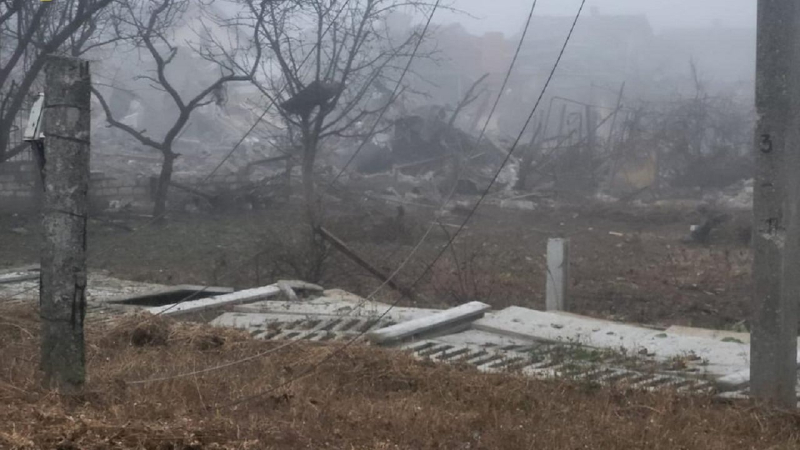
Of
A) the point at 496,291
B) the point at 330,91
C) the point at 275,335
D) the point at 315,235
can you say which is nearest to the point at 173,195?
the point at 330,91

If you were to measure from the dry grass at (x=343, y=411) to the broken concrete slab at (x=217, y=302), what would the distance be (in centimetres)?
191

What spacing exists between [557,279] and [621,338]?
178 centimetres

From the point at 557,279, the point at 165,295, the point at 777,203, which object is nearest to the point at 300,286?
the point at 165,295

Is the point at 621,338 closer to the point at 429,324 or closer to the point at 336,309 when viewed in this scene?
the point at 429,324

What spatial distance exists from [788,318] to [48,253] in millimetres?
3465

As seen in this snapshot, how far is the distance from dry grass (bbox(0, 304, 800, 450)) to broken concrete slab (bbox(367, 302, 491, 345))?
859mm

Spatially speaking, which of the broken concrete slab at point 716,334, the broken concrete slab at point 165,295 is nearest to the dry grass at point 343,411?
the broken concrete slab at point 716,334

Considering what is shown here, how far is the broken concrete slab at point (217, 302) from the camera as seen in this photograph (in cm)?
789

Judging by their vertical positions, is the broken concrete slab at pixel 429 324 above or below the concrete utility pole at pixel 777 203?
below

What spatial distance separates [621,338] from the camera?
704 centimetres

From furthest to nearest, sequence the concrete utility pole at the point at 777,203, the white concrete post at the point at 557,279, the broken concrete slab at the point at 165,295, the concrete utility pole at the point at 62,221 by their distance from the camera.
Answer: the broken concrete slab at the point at 165,295
the white concrete post at the point at 557,279
the concrete utility pole at the point at 777,203
the concrete utility pole at the point at 62,221

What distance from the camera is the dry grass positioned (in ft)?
11.9

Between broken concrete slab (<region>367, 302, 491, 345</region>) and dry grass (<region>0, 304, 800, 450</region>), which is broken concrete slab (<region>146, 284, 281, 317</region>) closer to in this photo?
broken concrete slab (<region>367, 302, 491, 345</region>)

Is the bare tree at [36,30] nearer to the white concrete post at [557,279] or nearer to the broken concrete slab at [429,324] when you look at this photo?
the white concrete post at [557,279]
